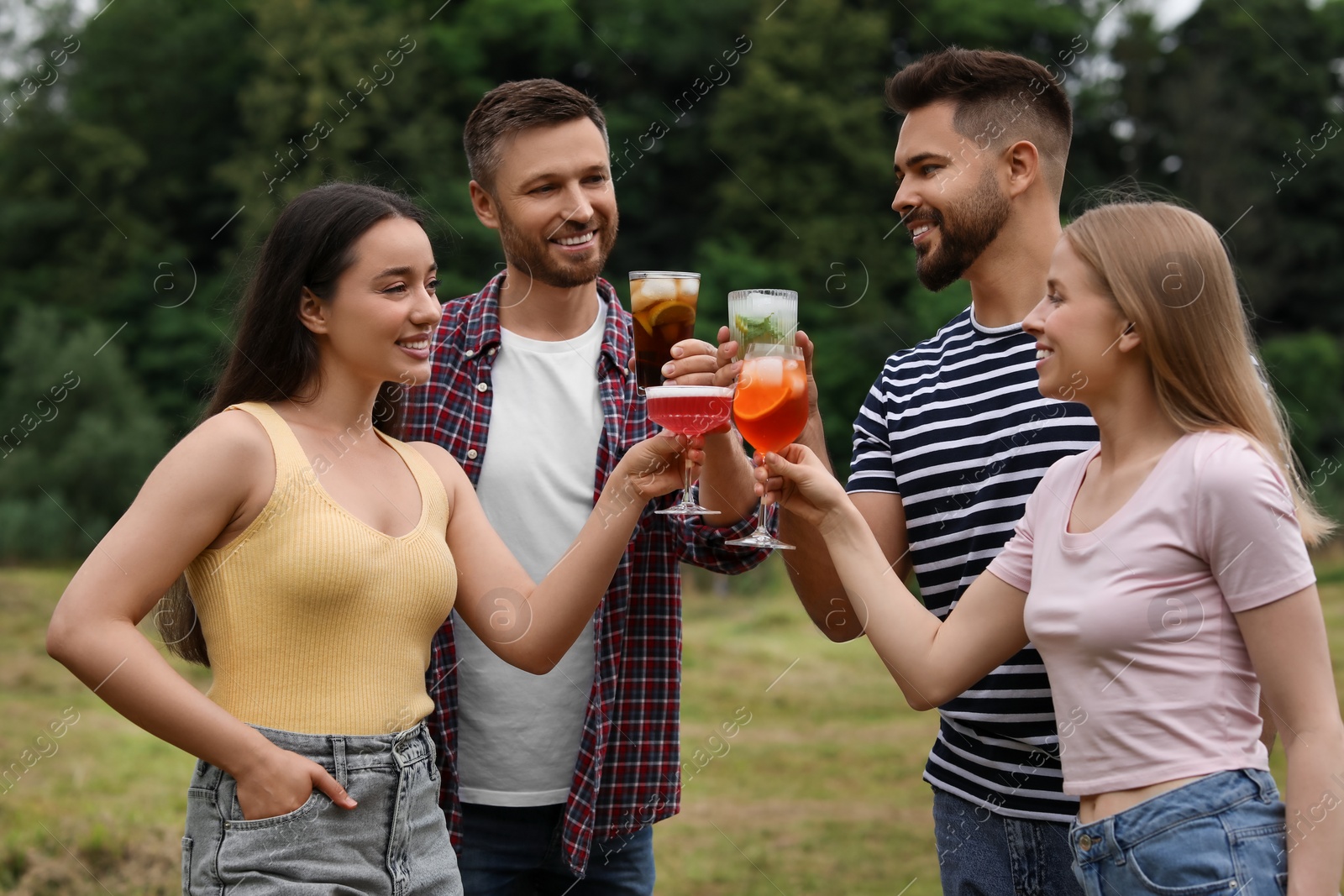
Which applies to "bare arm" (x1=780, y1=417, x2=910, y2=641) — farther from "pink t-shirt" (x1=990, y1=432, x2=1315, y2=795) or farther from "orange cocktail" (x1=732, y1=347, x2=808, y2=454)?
"pink t-shirt" (x1=990, y1=432, x2=1315, y2=795)

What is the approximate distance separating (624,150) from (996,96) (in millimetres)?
23273

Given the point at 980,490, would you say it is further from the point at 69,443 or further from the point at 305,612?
the point at 69,443

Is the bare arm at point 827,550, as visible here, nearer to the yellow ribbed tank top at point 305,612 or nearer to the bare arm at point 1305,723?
the yellow ribbed tank top at point 305,612

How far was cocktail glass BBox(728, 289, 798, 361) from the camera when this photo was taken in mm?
3113

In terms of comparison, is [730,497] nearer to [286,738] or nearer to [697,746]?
[286,738]

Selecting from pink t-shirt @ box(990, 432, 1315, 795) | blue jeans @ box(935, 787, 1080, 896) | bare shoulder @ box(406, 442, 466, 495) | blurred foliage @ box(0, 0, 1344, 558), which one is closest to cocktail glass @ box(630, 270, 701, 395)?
bare shoulder @ box(406, 442, 466, 495)

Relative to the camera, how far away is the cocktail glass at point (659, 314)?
129 inches

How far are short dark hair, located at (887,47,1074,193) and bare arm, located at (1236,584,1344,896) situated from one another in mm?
1649

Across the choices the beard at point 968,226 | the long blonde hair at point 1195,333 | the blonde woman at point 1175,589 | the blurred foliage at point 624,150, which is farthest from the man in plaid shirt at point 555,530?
the blurred foliage at point 624,150

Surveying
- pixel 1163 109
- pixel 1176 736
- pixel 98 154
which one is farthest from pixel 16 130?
pixel 1176 736

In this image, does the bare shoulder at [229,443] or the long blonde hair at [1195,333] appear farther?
the bare shoulder at [229,443]

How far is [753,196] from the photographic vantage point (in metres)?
30.8

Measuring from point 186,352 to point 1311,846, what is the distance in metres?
27.8

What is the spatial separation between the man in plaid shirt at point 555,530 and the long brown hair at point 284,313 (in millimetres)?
670
